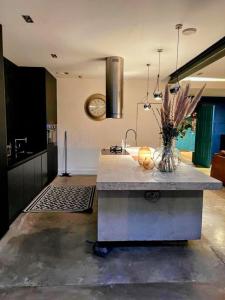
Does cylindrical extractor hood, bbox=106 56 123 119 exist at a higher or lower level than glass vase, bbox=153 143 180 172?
higher

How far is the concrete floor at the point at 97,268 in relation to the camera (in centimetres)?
208

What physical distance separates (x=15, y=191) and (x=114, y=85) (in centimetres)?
245

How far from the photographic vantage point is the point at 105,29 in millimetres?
3051

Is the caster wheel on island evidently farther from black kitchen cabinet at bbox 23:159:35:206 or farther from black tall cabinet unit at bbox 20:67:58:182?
black tall cabinet unit at bbox 20:67:58:182

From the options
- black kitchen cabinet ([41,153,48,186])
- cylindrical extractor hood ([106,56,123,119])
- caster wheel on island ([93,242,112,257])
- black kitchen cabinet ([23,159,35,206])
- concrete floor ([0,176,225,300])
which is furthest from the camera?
black kitchen cabinet ([41,153,48,186])

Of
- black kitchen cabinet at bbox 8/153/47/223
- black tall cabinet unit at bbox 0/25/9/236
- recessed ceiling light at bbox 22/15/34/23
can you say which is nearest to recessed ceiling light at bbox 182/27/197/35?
recessed ceiling light at bbox 22/15/34/23

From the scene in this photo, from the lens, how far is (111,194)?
Answer: 8.71 feet

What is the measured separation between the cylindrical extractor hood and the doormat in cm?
163

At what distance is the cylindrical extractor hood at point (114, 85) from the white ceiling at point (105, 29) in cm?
18

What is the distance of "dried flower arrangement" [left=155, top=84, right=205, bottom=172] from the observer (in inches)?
99.9

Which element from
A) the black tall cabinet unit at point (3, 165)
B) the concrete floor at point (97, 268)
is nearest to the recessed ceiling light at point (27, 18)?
the black tall cabinet unit at point (3, 165)

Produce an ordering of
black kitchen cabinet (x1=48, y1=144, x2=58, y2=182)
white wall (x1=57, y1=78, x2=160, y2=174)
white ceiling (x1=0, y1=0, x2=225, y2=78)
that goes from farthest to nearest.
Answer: white wall (x1=57, y1=78, x2=160, y2=174), black kitchen cabinet (x1=48, y1=144, x2=58, y2=182), white ceiling (x1=0, y1=0, x2=225, y2=78)

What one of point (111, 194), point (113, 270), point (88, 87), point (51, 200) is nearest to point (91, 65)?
point (88, 87)

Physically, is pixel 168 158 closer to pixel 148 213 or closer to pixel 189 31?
pixel 148 213
